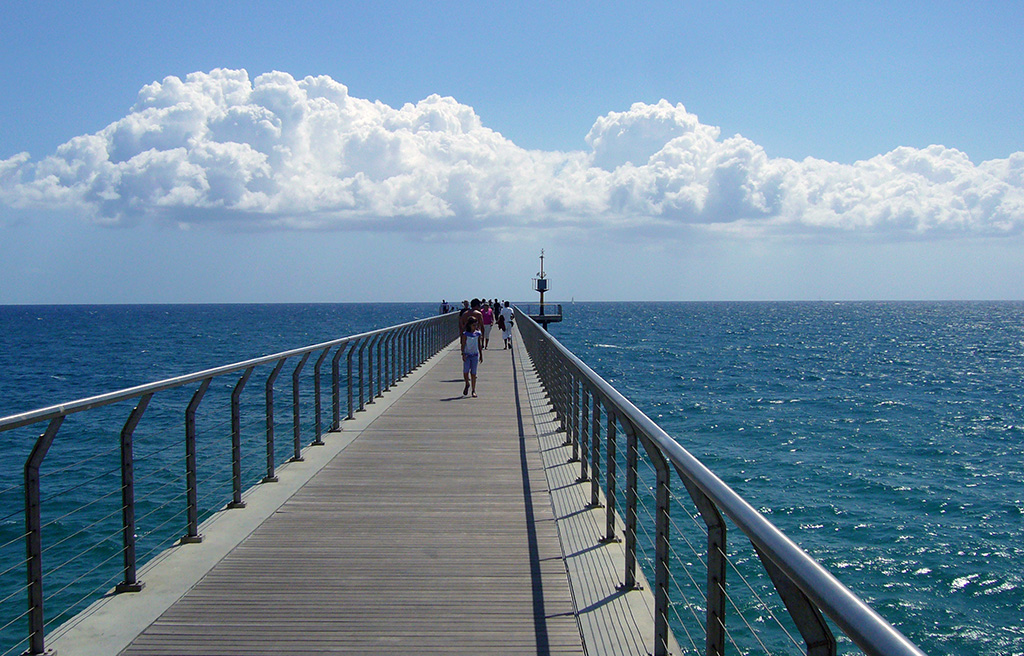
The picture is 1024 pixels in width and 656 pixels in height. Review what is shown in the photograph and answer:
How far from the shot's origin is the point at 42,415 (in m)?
3.58

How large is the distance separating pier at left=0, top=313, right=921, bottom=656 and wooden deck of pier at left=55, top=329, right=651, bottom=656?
1 cm

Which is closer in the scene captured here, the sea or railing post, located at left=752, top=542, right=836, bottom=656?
railing post, located at left=752, top=542, right=836, bottom=656

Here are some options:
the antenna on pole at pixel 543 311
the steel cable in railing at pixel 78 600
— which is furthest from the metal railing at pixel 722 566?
the antenna on pole at pixel 543 311

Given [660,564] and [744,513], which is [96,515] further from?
[744,513]

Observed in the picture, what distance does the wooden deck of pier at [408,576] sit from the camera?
3.78 meters

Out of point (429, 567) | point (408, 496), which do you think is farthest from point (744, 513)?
point (408, 496)

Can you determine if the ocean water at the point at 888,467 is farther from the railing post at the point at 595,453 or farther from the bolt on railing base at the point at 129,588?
the bolt on railing base at the point at 129,588

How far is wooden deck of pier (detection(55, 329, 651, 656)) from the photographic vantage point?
149 inches

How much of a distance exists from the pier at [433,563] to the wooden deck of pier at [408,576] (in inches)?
0.5

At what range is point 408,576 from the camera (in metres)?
4.66

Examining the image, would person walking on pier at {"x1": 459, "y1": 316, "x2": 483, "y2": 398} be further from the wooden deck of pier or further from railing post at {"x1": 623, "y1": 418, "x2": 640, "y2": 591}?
railing post at {"x1": 623, "y1": 418, "x2": 640, "y2": 591}

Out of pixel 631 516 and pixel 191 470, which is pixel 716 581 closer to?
pixel 631 516

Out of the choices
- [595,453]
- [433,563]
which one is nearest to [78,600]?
[433,563]

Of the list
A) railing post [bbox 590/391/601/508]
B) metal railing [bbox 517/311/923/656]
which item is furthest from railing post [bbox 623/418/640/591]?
railing post [bbox 590/391/601/508]
